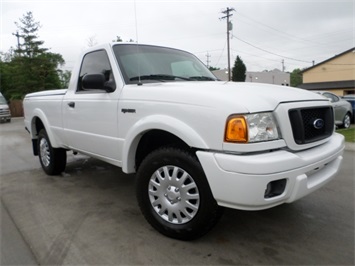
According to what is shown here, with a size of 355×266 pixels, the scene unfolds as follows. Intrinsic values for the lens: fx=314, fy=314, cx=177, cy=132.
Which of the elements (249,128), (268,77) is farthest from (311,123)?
(268,77)

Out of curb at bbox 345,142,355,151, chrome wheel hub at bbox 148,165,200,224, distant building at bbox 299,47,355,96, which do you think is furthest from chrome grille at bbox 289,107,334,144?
distant building at bbox 299,47,355,96

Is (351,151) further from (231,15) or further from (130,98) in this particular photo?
(231,15)

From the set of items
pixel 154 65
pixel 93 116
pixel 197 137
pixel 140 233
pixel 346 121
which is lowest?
pixel 140 233

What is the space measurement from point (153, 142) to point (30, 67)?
38.7 meters

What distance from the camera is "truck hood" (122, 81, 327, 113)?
96.4 inches

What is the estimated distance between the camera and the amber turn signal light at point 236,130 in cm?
238

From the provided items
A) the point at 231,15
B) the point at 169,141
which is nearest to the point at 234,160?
the point at 169,141

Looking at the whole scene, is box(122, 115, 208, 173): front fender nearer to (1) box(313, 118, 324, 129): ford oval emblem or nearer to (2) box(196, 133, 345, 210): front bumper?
(2) box(196, 133, 345, 210): front bumper

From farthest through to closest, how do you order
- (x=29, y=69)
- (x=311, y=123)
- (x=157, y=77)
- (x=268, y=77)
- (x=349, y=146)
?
(x=268, y=77) < (x=29, y=69) < (x=349, y=146) < (x=157, y=77) < (x=311, y=123)

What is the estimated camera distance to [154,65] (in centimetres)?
369

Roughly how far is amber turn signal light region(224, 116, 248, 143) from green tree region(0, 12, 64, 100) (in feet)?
128

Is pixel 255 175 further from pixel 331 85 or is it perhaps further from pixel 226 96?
pixel 331 85

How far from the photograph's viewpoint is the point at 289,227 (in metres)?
3.20

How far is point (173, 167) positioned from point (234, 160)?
68 cm
